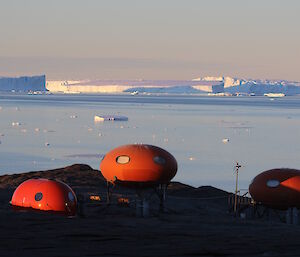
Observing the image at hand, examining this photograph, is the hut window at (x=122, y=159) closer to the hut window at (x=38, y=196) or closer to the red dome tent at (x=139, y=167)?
the red dome tent at (x=139, y=167)

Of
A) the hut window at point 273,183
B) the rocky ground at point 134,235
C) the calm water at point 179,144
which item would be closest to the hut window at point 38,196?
the rocky ground at point 134,235

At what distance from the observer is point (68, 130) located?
78062 millimetres

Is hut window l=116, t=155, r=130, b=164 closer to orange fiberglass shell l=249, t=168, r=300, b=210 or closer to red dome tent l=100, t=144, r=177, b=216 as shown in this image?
red dome tent l=100, t=144, r=177, b=216

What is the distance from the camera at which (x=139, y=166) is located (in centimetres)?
2386

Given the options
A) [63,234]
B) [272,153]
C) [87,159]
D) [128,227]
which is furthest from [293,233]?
[272,153]

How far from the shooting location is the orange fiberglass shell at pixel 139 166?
23.9m

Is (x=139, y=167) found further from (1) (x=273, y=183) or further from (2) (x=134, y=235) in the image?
(2) (x=134, y=235)

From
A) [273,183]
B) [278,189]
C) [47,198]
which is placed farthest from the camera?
[273,183]

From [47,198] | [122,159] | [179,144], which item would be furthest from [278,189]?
[179,144]

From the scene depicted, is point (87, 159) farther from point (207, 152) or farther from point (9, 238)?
point (9, 238)

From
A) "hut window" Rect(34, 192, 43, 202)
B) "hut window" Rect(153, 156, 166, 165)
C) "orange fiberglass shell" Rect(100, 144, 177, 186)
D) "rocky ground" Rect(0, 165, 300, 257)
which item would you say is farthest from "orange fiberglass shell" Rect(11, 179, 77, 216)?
"hut window" Rect(153, 156, 166, 165)

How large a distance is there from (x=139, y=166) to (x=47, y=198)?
367 centimetres

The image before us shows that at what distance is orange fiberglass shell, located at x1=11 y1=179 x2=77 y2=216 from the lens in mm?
21125

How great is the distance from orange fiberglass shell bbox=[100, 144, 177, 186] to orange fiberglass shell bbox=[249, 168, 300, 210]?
2.66 metres
